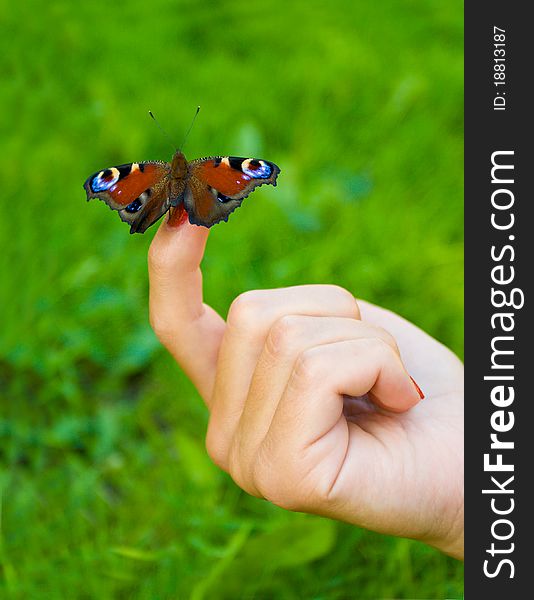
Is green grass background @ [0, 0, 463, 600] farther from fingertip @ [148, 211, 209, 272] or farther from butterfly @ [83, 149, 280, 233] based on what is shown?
butterfly @ [83, 149, 280, 233]

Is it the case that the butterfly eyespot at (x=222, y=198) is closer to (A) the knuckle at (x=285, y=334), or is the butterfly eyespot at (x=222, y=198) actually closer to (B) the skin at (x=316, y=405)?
(B) the skin at (x=316, y=405)

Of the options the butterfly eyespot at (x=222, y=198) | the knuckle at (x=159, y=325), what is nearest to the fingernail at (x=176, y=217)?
the butterfly eyespot at (x=222, y=198)

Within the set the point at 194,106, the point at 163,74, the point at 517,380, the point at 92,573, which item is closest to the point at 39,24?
the point at 163,74

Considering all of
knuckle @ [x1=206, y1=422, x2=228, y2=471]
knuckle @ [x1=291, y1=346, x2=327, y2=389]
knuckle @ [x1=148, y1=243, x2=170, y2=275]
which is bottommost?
knuckle @ [x1=206, y1=422, x2=228, y2=471]

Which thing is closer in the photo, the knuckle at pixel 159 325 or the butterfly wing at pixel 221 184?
the butterfly wing at pixel 221 184

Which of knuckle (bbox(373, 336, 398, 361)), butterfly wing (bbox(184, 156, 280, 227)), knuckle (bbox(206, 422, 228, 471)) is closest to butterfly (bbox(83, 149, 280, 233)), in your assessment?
butterfly wing (bbox(184, 156, 280, 227))

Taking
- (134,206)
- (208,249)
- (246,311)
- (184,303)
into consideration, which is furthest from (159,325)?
(208,249)

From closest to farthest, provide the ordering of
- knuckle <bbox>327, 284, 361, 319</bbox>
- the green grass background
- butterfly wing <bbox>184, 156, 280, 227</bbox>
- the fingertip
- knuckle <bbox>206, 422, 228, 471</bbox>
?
1. butterfly wing <bbox>184, 156, 280, 227</bbox>
2. the fingertip
3. knuckle <bbox>327, 284, 361, 319</bbox>
4. knuckle <bbox>206, 422, 228, 471</bbox>
5. the green grass background
